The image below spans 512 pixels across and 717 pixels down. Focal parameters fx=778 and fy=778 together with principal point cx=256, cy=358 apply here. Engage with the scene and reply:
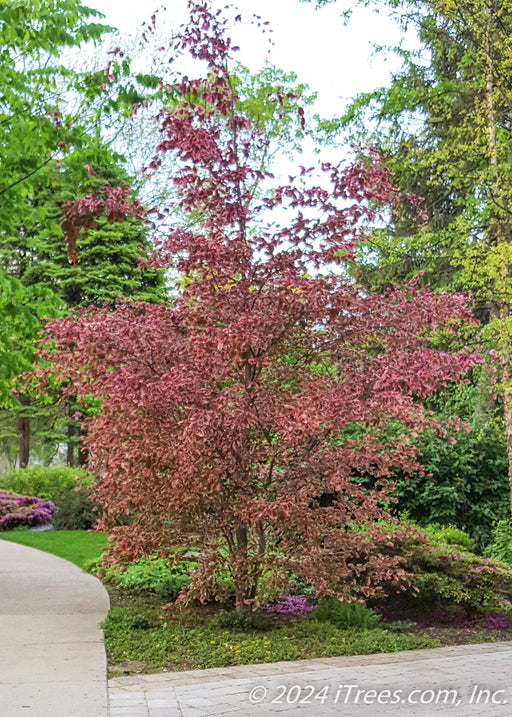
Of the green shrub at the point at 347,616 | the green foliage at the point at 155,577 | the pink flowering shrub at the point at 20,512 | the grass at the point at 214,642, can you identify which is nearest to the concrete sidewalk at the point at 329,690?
the grass at the point at 214,642

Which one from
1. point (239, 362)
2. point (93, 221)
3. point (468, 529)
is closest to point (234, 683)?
point (239, 362)

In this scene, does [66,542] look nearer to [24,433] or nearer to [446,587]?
[446,587]

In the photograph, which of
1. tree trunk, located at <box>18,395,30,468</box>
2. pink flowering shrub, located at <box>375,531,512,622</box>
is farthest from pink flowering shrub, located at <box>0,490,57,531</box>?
pink flowering shrub, located at <box>375,531,512,622</box>

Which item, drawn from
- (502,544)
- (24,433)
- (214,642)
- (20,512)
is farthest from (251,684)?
(24,433)

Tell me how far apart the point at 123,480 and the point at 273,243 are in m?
2.58

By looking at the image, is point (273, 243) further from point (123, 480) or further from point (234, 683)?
point (234, 683)

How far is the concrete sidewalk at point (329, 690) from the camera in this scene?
4.84 metres

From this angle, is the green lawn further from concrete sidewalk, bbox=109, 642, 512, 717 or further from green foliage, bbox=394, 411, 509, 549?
concrete sidewalk, bbox=109, 642, 512, 717

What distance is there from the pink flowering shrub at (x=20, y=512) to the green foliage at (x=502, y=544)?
10322 mm

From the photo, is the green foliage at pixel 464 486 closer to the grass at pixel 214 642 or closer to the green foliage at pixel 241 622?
the grass at pixel 214 642

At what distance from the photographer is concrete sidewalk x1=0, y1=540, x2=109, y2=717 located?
4.93 metres

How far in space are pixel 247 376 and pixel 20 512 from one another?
11868 mm

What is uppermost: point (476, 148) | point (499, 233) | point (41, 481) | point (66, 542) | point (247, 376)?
point (476, 148)

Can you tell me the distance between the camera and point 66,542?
14805 mm
